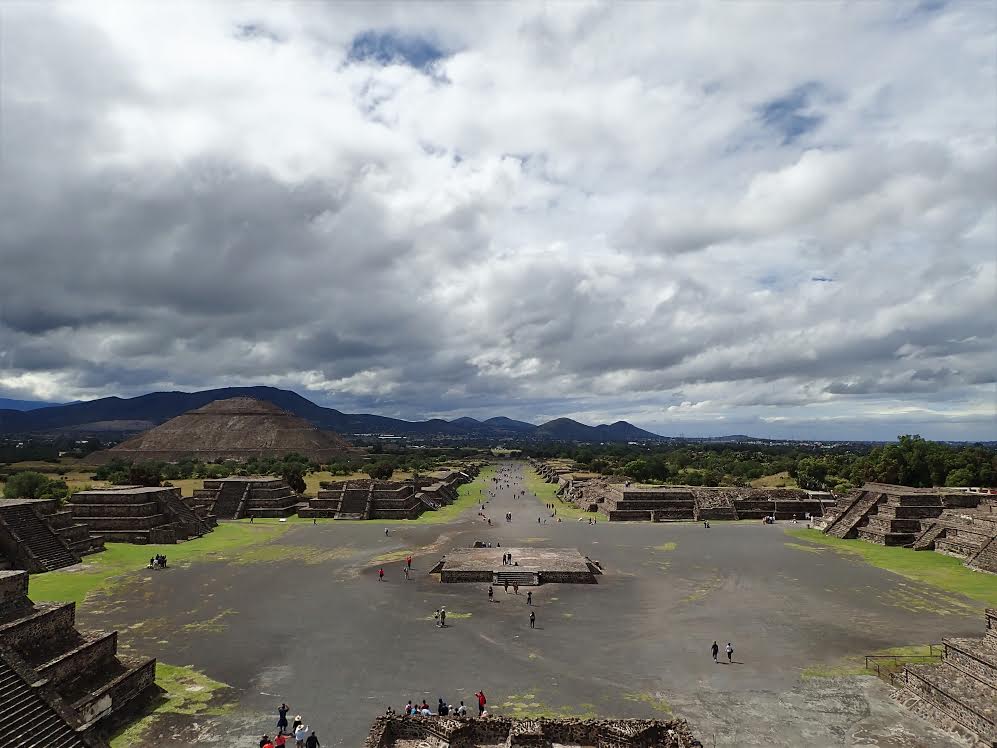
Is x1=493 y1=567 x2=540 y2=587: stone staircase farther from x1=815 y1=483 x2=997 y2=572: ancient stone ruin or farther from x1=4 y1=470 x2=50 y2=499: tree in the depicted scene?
x1=4 y1=470 x2=50 y2=499: tree

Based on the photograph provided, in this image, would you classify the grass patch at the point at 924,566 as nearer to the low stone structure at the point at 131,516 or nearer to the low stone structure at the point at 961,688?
the low stone structure at the point at 961,688

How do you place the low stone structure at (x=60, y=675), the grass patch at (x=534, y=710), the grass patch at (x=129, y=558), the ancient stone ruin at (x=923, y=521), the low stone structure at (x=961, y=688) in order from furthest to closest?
the ancient stone ruin at (x=923, y=521)
the grass patch at (x=129, y=558)
the grass patch at (x=534, y=710)
the low stone structure at (x=961, y=688)
the low stone structure at (x=60, y=675)

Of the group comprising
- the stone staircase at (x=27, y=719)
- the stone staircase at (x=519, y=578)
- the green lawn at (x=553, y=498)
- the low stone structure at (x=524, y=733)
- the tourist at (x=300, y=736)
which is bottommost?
the green lawn at (x=553, y=498)

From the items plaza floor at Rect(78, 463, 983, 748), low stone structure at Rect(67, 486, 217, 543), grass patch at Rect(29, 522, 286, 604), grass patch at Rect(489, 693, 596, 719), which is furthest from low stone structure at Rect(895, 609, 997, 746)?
low stone structure at Rect(67, 486, 217, 543)

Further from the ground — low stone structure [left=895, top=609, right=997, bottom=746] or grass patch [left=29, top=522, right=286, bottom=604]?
low stone structure [left=895, top=609, right=997, bottom=746]

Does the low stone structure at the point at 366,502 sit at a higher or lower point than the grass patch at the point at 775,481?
lower

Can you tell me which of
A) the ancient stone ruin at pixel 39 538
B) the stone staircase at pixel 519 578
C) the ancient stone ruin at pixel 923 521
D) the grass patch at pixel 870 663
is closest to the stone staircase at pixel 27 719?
the grass patch at pixel 870 663

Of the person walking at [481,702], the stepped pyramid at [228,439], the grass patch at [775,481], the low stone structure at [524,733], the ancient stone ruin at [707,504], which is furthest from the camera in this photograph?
the stepped pyramid at [228,439]

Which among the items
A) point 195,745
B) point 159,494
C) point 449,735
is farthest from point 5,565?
point 449,735

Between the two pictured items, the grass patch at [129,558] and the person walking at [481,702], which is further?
the grass patch at [129,558]
